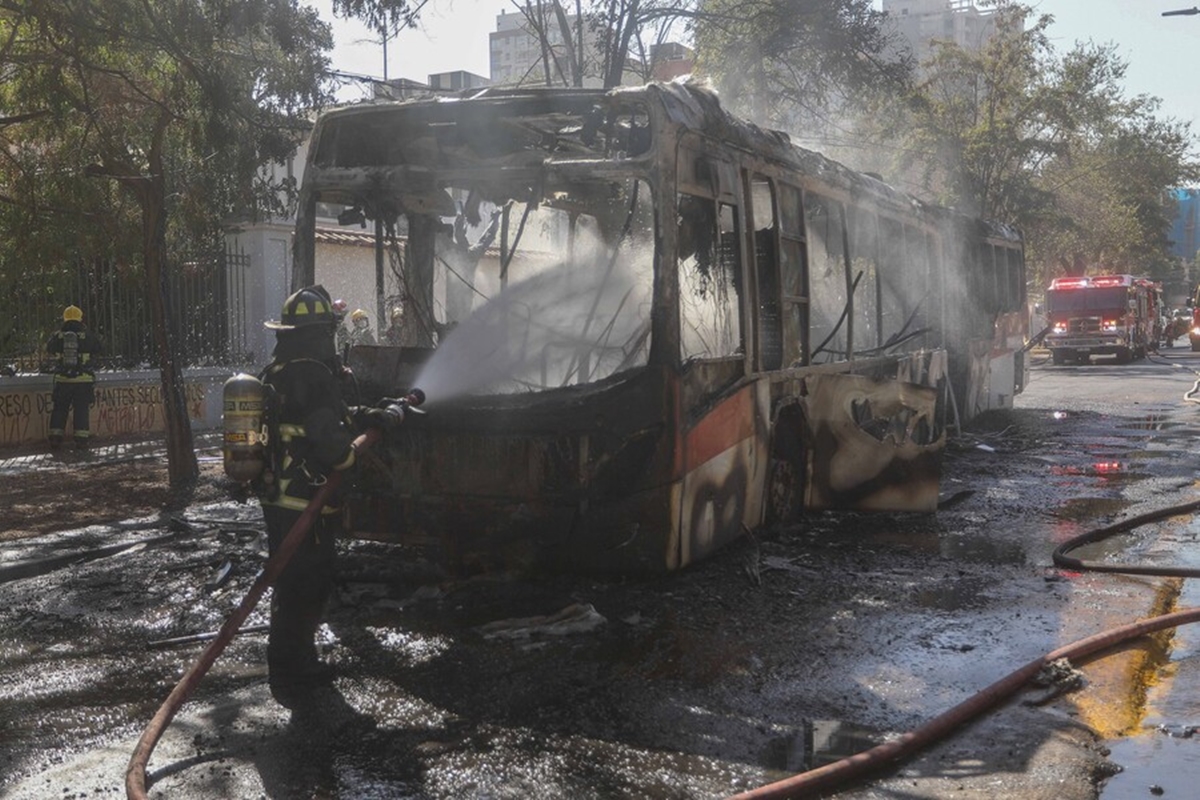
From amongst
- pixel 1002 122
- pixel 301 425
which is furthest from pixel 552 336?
pixel 1002 122

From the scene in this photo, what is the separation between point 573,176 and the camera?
257 inches

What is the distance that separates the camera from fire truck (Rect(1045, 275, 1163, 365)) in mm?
35531

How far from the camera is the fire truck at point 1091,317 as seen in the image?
3553 cm

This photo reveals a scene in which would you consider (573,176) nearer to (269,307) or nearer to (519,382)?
(519,382)

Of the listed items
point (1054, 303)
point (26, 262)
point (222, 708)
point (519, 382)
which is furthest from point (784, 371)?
point (1054, 303)

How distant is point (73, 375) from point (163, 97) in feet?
15.0

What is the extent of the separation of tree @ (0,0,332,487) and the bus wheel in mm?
5733

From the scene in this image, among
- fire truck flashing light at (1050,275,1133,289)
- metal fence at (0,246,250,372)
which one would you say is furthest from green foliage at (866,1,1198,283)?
metal fence at (0,246,250,372)

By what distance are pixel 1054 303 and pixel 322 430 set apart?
34.4 meters

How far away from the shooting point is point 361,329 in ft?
26.1

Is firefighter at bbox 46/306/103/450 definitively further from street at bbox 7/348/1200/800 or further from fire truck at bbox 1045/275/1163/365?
fire truck at bbox 1045/275/1163/365

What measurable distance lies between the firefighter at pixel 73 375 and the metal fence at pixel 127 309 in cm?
59

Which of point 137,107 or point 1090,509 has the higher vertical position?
point 137,107

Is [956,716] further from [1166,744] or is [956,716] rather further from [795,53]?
[795,53]
